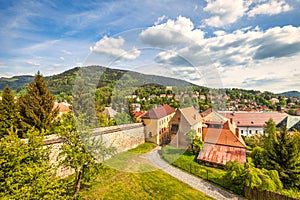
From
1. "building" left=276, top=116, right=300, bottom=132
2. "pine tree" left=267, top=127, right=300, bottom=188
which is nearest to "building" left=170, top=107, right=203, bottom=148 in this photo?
"pine tree" left=267, top=127, right=300, bottom=188

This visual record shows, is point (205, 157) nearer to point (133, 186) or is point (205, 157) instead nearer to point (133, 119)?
point (133, 186)

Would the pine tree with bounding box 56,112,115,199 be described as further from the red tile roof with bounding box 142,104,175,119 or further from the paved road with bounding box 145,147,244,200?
the paved road with bounding box 145,147,244,200

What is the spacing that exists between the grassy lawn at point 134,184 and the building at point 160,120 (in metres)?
0.65

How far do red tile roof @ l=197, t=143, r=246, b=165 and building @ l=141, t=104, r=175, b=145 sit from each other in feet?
26.1

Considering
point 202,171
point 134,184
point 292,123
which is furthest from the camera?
point 292,123

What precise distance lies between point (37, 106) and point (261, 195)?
15.1 metres

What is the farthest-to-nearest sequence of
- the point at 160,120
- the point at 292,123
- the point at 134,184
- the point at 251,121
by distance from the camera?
1. the point at 251,121
2. the point at 292,123
3. the point at 134,184
4. the point at 160,120

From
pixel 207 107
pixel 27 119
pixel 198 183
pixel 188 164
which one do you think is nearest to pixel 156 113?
pixel 207 107

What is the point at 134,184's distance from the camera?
789 centimetres

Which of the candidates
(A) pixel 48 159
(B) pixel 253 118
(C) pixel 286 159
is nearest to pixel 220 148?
(C) pixel 286 159

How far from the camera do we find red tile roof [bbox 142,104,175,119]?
5.07 m

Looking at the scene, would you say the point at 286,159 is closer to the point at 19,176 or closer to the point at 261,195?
the point at 261,195

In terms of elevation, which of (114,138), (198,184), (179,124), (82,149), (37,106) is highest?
(37,106)

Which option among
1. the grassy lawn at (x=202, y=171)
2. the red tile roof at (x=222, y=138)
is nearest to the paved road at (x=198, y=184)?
the grassy lawn at (x=202, y=171)
